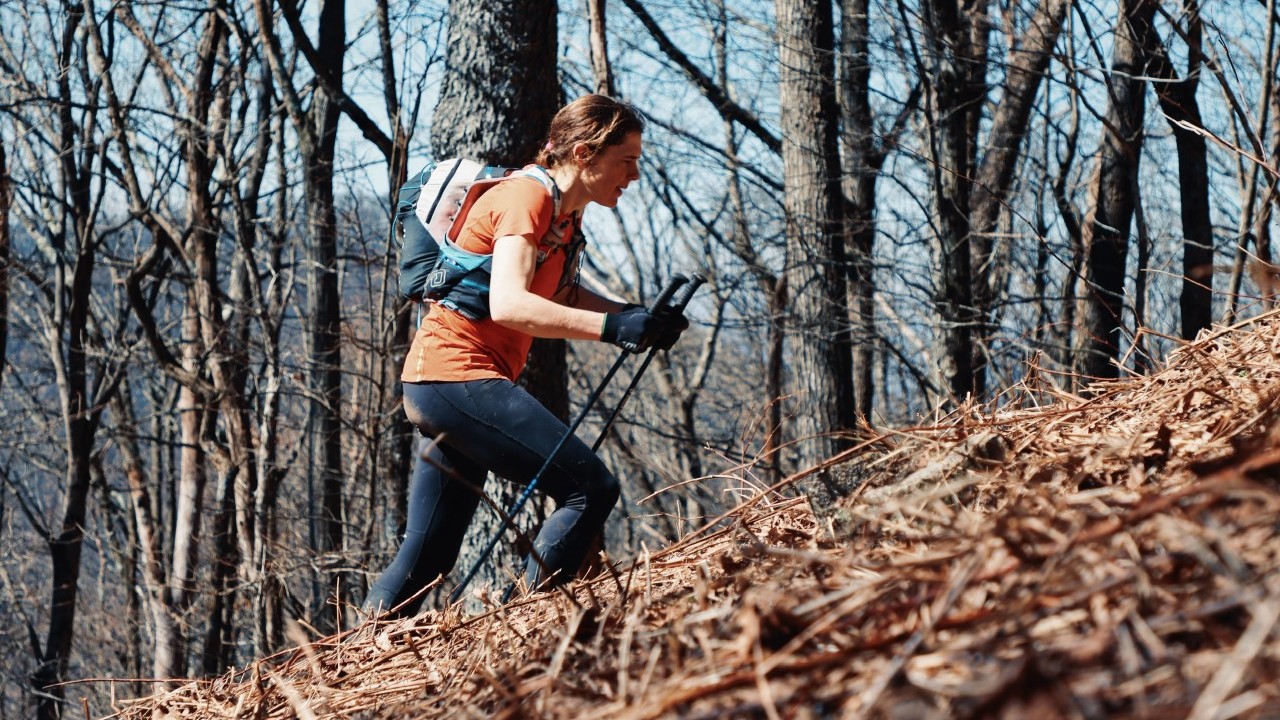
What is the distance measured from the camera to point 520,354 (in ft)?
11.0

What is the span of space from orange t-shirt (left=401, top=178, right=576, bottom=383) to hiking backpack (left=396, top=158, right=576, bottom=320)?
1.3 inches

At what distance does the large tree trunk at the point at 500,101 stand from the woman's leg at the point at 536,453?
2.25 metres

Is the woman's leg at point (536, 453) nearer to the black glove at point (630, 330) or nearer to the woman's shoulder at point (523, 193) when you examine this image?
the black glove at point (630, 330)

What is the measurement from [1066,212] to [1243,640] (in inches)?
280

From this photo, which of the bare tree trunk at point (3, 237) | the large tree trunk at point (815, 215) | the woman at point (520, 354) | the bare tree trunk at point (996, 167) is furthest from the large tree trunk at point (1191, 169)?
the bare tree trunk at point (3, 237)

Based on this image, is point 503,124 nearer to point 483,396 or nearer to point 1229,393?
point 483,396

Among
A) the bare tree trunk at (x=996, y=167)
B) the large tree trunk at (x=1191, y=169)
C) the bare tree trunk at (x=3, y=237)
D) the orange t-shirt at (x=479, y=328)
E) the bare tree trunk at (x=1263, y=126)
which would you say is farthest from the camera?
the bare tree trunk at (x=3, y=237)

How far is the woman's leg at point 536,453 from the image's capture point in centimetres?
316

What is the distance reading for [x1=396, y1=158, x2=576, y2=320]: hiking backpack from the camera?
3.20 meters

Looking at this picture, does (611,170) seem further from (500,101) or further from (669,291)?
(500,101)

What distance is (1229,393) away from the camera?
7.13ft

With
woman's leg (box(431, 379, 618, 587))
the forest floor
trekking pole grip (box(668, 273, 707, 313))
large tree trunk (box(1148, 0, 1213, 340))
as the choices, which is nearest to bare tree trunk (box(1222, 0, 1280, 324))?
large tree trunk (box(1148, 0, 1213, 340))

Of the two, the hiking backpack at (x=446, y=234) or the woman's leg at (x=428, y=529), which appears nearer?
the hiking backpack at (x=446, y=234)

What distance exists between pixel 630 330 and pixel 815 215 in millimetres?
5487
